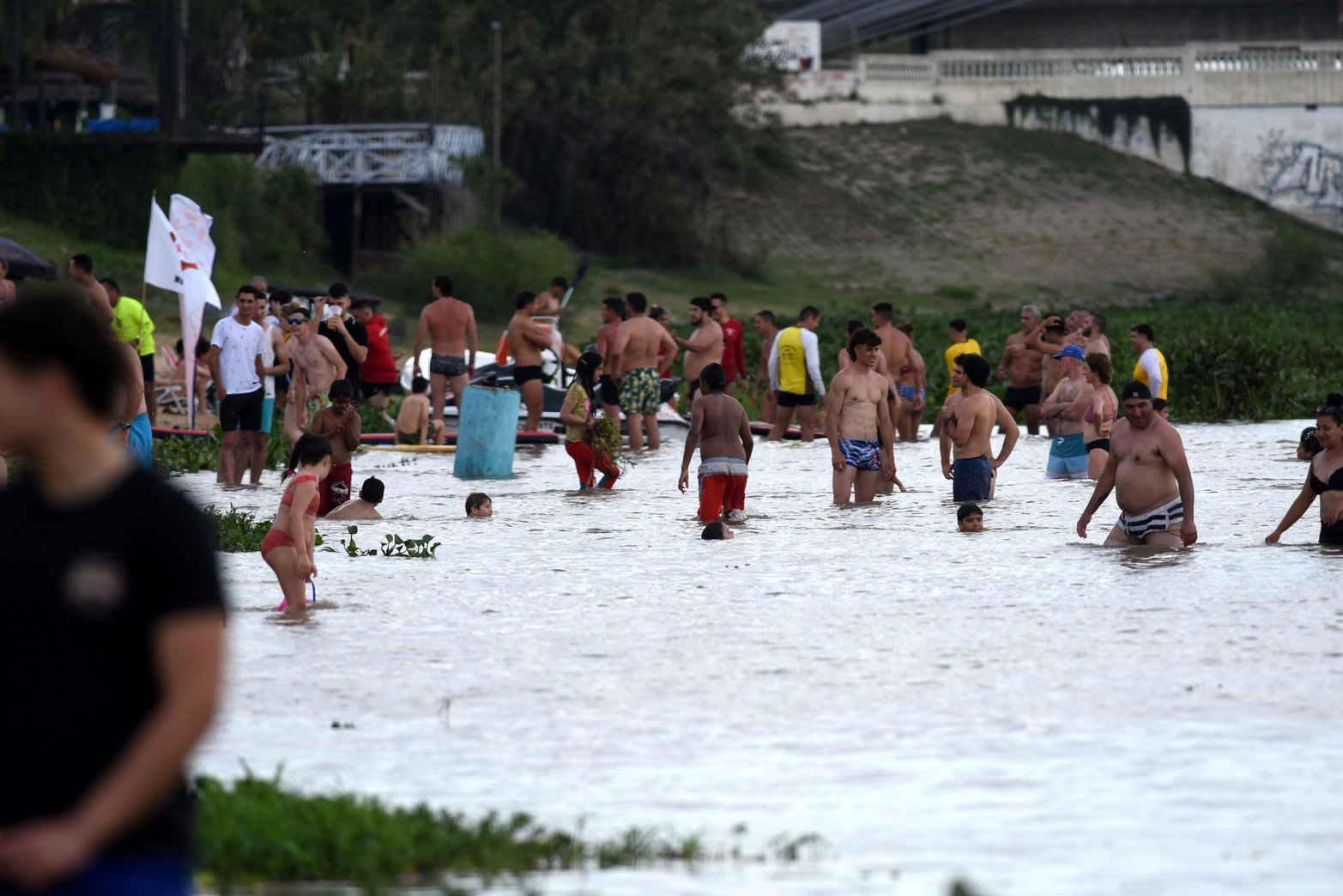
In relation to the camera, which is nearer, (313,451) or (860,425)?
(313,451)

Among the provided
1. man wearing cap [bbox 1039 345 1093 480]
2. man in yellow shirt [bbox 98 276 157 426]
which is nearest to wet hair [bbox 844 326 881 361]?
man wearing cap [bbox 1039 345 1093 480]

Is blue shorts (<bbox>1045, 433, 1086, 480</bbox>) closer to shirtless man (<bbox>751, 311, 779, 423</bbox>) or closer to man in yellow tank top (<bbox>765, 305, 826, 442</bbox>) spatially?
man in yellow tank top (<bbox>765, 305, 826, 442</bbox>)

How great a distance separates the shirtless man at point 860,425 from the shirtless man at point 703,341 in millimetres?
6043

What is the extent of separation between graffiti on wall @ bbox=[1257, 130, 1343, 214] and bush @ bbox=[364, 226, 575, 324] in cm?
2971

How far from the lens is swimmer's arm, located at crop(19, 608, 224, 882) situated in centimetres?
302

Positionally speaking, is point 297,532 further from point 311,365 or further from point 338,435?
point 311,365

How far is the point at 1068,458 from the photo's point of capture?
57.9 feet

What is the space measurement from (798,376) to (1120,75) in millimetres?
46635

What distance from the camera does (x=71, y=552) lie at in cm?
311

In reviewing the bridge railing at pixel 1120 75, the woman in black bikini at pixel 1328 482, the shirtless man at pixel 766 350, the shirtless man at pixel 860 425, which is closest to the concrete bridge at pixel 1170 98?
the bridge railing at pixel 1120 75

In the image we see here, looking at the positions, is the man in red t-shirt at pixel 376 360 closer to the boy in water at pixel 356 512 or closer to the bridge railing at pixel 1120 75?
the boy in water at pixel 356 512

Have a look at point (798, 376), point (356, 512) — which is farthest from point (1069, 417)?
point (356, 512)

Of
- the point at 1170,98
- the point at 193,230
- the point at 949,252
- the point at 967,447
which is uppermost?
the point at 1170,98

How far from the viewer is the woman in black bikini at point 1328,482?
11797 millimetres
